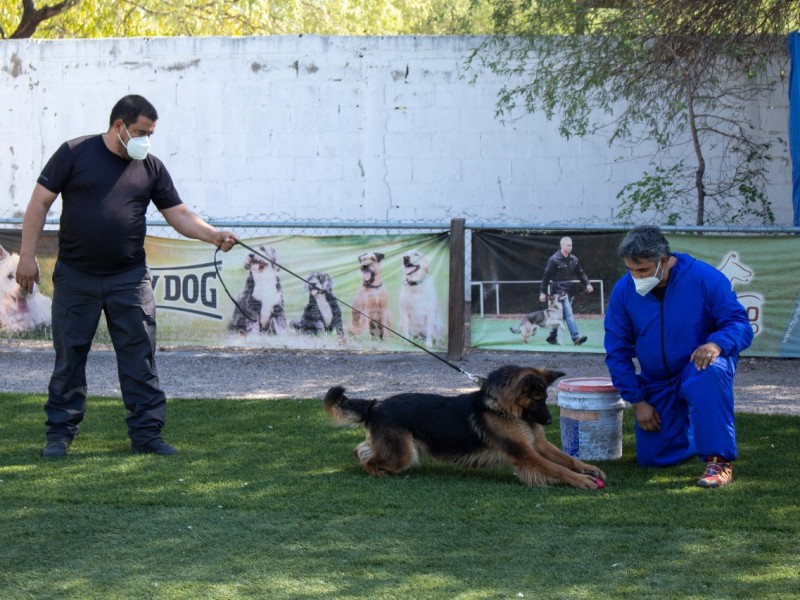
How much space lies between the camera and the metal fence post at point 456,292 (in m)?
10.2

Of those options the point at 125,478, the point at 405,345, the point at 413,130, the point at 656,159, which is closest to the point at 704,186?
the point at 656,159

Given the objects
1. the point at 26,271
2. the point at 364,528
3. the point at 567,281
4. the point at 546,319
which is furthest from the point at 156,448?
the point at 567,281

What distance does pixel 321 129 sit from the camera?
531 inches

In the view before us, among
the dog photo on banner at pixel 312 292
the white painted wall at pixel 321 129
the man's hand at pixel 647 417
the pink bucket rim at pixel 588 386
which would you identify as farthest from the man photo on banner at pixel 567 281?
the man's hand at pixel 647 417

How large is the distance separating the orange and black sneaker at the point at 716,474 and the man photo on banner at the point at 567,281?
4.26 m

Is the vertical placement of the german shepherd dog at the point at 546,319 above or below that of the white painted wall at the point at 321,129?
below

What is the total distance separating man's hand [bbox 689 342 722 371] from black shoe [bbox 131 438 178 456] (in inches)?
129

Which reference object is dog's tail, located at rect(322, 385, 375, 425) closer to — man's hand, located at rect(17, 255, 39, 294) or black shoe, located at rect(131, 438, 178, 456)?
black shoe, located at rect(131, 438, 178, 456)

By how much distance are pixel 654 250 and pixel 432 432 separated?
164 cm

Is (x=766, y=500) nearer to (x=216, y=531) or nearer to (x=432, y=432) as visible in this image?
(x=432, y=432)

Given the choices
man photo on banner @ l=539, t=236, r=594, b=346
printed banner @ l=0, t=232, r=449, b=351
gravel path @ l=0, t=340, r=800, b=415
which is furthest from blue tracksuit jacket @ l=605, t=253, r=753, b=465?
printed banner @ l=0, t=232, r=449, b=351

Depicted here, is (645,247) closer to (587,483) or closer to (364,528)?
(587,483)

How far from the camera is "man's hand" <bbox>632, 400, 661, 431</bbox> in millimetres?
5996

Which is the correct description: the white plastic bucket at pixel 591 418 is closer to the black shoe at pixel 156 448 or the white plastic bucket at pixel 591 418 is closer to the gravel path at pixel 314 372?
the gravel path at pixel 314 372
